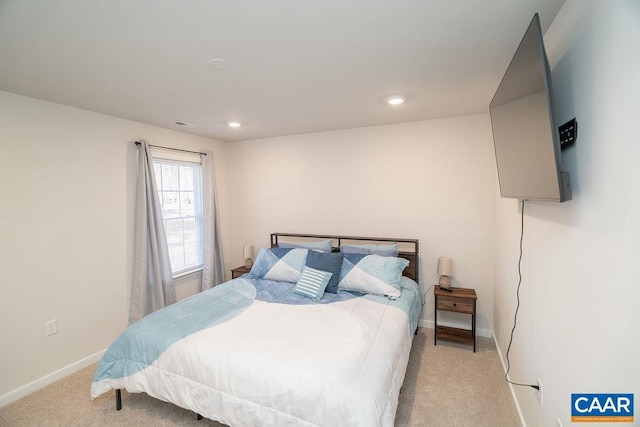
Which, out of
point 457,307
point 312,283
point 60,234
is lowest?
point 457,307

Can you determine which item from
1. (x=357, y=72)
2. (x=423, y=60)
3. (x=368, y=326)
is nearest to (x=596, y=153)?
(x=423, y=60)

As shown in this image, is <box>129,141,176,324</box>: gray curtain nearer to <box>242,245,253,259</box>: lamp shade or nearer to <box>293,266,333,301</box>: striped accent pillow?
<box>242,245,253,259</box>: lamp shade

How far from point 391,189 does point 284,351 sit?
89.2 inches

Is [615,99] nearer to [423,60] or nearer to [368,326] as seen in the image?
[423,60]

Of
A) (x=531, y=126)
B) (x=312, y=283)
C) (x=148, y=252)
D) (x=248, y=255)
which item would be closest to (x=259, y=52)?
(x=531, y=126)

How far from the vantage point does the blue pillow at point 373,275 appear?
2.66 meters

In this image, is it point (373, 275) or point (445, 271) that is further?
point (445, 271)

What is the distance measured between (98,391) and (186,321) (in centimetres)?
73

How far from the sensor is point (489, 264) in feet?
9.82

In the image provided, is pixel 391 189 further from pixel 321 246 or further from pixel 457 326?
pixel 457 326

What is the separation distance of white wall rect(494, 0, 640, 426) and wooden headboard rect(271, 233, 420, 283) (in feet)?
5.17

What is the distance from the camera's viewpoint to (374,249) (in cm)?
319

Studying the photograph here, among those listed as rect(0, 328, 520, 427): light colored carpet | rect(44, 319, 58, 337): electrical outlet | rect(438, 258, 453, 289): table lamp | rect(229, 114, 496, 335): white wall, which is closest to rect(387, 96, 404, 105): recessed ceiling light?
rect(229, 114, 496, 335): white wall

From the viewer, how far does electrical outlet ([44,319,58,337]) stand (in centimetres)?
242
